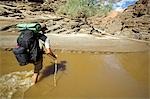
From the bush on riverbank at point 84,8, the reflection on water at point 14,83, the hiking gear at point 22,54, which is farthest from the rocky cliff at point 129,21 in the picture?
the hiking gear at point 22,54

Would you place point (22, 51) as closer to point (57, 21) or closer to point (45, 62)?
point (45, 62)

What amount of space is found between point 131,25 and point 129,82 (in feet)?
7.76

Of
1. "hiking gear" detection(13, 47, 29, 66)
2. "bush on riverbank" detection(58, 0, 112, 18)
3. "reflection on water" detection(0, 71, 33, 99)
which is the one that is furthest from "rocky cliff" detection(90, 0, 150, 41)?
"hiking gear" detection(13, 47, 29, 66)

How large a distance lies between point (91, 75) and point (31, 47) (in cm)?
66

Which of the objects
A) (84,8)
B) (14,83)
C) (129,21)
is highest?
(84,8)

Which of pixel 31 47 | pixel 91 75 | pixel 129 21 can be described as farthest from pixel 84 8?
Answer: pixel 31 47

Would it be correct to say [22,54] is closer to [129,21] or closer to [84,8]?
[84,8]

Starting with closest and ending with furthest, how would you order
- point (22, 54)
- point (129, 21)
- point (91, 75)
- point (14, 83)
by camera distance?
point (22, 54) → point (14, 83) → point (91, 75) → point (129, 21)

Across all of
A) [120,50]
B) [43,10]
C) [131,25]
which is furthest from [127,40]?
[43,10]

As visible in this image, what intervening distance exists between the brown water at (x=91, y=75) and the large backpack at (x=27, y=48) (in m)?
0.24

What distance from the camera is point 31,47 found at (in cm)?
222

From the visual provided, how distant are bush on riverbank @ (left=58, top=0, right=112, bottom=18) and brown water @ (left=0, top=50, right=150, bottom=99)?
1567 millimetres

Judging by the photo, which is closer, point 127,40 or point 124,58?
point 124,58

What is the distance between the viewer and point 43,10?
4.84 m
